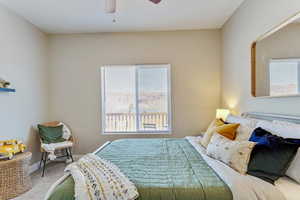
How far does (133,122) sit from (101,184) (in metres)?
2.85

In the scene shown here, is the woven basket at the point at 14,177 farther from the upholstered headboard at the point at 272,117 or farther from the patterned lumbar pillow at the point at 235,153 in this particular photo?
the upholstered headboard at the point at 272,117

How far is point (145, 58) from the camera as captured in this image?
4066mm

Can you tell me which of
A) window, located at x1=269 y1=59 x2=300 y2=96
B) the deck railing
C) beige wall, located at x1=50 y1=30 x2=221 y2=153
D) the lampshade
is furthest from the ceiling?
the deck railing

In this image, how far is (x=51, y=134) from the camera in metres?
3.66

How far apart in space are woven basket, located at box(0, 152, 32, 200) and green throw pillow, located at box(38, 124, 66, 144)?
0.79 m

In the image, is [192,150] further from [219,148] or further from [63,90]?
[63,90]

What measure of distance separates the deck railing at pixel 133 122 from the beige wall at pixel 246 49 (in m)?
1.37

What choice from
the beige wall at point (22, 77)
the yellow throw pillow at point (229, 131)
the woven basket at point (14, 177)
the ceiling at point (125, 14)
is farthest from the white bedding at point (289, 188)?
the beige wall at point (22, 77)

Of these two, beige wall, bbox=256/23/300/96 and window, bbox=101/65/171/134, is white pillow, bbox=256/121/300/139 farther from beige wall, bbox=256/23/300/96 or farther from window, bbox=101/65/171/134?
window, bbox=101/65/171/134

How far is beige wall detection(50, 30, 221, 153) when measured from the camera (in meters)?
4.02

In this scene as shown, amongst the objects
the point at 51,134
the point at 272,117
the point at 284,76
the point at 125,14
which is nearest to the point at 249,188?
the point at 272,117

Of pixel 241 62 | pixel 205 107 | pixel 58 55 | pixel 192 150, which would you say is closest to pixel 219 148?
pixel 192 150

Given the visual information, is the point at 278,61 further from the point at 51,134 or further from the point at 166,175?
the point at 51,134

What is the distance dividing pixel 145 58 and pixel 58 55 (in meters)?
1.89
